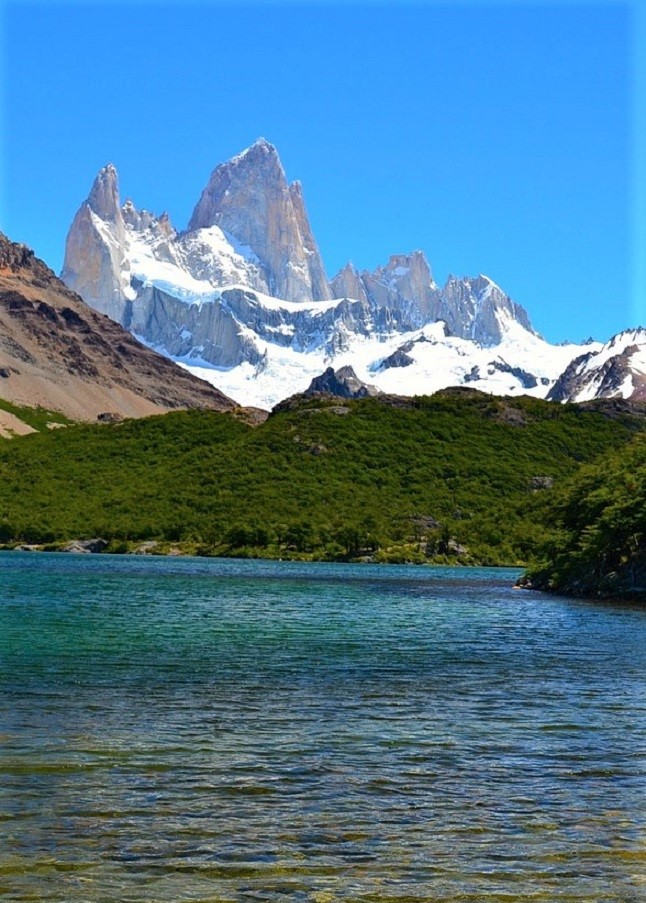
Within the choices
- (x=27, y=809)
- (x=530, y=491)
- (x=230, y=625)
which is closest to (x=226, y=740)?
(x=27, y=809)

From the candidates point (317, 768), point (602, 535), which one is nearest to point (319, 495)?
point (602, 535)

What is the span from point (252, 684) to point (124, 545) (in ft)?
437

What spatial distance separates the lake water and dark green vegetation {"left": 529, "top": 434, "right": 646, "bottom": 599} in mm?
31495

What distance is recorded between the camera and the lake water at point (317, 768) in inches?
557

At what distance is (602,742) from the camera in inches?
905

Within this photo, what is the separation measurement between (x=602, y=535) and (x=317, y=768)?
59.5m

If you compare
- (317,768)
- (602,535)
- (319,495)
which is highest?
(319,495)

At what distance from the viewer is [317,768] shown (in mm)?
20000

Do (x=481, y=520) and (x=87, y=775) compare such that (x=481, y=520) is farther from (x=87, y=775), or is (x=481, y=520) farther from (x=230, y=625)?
(x=87, y=775)

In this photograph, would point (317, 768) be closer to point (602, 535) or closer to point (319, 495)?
point (602, 535)

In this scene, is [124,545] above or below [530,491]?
below

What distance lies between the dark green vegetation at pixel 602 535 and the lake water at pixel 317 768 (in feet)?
103

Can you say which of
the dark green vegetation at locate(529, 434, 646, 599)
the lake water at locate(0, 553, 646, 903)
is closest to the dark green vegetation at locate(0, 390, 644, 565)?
the dark green vegetation at locate(529, 434, 646, 599)

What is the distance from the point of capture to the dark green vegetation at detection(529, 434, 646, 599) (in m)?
75.3
